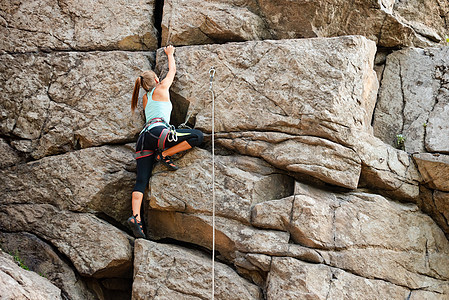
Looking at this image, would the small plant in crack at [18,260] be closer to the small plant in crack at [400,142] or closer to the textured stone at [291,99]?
the textured stone at [291,99]

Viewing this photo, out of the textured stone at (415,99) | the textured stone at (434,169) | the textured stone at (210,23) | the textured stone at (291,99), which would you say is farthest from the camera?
the textured stone at (210,23)

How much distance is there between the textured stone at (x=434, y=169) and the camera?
22.2 feet

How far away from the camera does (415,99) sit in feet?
25.0

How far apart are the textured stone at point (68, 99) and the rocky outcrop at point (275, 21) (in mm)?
832

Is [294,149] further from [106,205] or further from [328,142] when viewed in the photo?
[106,205]

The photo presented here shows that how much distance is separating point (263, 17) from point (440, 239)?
409 centimetres

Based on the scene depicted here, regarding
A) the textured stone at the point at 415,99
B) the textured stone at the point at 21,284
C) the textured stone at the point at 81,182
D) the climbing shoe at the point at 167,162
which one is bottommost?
the textured stone at the point at 21,284

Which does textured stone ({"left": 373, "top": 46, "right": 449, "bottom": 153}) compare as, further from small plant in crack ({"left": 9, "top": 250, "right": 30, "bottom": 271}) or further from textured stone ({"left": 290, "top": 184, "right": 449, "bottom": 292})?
small plant in crack ({"left": 9, "top": 250, "right": 30, "bottom": 271})

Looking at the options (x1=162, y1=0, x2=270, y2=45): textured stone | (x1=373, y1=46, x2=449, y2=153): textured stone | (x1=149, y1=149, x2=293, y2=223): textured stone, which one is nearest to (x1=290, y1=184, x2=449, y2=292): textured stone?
(x1=149, y1=149, x2=293, y2=223): textured stone

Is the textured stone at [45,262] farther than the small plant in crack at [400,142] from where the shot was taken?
No

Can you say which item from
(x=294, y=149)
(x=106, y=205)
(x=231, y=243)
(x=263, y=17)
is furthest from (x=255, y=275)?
(x=263, y=17)

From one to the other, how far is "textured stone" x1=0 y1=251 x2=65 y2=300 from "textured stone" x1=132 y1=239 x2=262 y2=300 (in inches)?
40.5

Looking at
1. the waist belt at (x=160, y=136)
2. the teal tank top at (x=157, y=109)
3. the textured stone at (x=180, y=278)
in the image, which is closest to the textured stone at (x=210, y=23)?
the teal tank top at (x=157, y=109)

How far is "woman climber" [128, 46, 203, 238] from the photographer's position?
6617 mm
